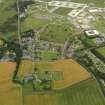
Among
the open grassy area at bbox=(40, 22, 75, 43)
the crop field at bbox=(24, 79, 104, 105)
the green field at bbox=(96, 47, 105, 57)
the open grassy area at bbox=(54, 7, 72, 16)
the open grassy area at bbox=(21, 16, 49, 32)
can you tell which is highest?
the crop field at bbox=(24, 79, 104, 105)

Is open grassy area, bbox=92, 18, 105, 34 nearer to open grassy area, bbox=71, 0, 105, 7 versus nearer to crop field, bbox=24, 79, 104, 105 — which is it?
open grassy area, bbox=71, 0, 105, 7

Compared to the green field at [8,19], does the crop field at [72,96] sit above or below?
above

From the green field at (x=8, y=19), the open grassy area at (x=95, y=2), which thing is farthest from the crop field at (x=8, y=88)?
the open grassy area at (x=95, y=2)

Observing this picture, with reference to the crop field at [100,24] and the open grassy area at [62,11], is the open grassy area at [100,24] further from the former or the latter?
the open grassy area at [62,11]

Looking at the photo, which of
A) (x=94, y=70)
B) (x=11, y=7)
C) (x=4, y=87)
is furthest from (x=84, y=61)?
(x=11, y=7)

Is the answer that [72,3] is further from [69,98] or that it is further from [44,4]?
[69,98]

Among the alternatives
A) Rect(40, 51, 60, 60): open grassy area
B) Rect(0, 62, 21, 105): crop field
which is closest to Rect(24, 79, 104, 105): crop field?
Rect(0, 62, 21, 105): crop field

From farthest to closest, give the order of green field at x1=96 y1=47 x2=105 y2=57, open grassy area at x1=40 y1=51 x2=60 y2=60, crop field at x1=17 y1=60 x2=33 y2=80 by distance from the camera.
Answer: green field at x1=96 y1=47 x2=105 y2=57
open grassy area at x1=40 y1=51 x2=60 y2=60
crop field at x1=17 y1=60 x2=33 y2=80

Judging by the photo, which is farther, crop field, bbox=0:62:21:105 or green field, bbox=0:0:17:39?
green field, bbox=0:0:17:39
